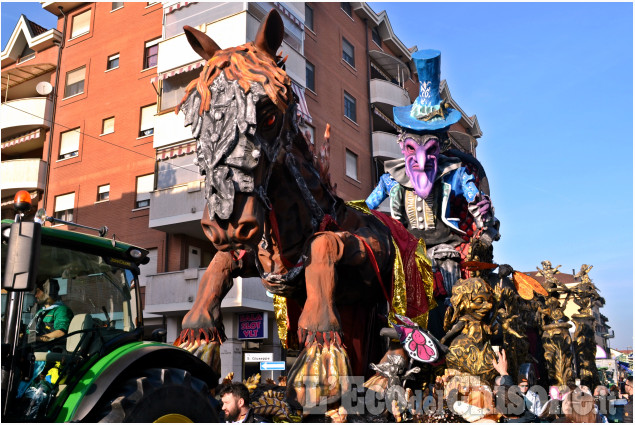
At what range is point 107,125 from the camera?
22.4 m

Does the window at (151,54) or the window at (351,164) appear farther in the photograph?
the window at (351,164)

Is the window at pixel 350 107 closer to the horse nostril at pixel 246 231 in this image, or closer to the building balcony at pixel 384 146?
the building balcony at pixel 384 146

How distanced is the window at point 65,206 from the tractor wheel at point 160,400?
20.2 m

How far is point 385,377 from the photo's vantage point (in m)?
3.78

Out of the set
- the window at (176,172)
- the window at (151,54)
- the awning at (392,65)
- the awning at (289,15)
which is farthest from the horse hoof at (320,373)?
the awning at (392,65)

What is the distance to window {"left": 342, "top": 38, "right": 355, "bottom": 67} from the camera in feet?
83.3

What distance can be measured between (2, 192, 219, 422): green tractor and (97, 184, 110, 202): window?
18390 millimetres

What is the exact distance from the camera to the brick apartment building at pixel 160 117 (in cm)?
1862

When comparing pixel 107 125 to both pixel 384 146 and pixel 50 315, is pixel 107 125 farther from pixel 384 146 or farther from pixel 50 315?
pixel 50 315

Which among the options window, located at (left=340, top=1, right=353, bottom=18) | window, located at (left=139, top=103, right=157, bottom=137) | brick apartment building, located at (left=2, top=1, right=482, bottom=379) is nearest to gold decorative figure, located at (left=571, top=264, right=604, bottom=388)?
brick apartment building, located at (left=2, top=1, right=482, bottom=379)

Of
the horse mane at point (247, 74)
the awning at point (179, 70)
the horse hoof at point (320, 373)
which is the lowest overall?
the horse hoof at point (320, 373)

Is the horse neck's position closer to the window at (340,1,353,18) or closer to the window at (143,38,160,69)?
the window at (143,38,160,69)

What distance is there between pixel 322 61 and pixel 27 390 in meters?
21.1

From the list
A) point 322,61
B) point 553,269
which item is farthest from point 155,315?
point 553,269
